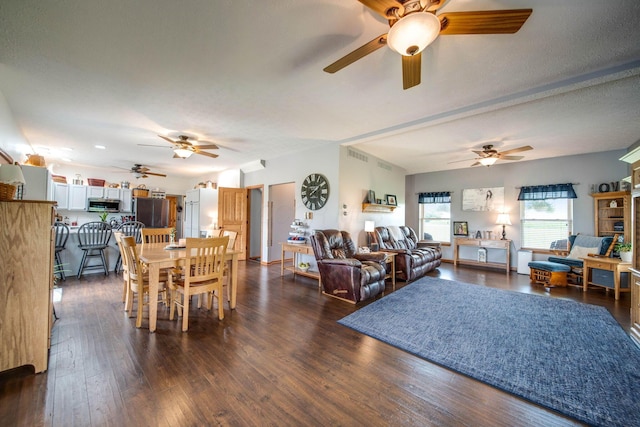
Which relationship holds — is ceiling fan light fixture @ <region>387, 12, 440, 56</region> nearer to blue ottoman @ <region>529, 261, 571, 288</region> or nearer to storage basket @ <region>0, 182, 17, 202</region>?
storage basket @ <region>0, 182, 17, 202</region>

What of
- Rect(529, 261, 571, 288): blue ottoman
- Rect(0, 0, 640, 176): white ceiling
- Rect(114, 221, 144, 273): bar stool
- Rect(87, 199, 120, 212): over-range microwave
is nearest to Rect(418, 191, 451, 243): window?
Rect(529, 261, 571, 288): blue ottoman

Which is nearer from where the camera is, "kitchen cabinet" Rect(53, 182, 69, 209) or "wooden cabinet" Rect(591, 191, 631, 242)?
"wooden cabinet" Rect(591, 191, 631, 242)

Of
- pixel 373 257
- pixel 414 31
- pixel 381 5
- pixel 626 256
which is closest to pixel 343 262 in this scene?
pixel 373 257

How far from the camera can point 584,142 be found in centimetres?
453

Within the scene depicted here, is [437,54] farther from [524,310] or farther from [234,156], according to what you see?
[234,156]

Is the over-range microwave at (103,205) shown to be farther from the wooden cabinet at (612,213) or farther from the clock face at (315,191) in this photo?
the wooden cabinet at (612,213)

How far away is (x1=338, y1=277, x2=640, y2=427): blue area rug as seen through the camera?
1719 millimetres

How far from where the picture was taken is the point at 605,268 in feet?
13.3

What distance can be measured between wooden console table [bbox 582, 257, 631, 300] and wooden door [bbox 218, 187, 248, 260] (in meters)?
7.27

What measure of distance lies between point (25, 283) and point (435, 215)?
8.20 m


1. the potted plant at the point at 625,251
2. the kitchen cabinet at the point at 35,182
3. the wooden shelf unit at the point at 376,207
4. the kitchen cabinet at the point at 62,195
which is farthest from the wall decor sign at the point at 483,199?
the kitchen cabinet at the point at 62,195

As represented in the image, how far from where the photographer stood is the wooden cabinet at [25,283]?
182 centimetres

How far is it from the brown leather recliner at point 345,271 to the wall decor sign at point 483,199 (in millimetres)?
4191

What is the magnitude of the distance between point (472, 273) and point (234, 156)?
654 cm
